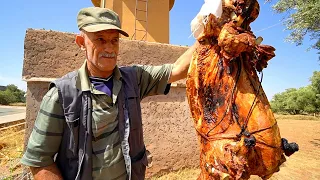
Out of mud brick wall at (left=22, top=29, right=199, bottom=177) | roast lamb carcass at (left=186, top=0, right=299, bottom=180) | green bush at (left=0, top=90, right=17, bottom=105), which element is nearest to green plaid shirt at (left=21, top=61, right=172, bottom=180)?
roast lamb carcass at (left=186, top=0, right=299, bottom=180)

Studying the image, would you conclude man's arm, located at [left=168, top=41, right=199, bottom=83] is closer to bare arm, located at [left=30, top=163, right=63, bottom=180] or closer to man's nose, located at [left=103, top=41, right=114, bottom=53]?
man's nose, located at [left=103, top=41, right=114, bottom=53]

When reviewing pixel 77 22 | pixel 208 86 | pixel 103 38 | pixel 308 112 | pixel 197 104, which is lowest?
pixel 308 112

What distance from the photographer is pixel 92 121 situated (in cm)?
206

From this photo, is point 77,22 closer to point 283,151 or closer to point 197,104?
point 197,104

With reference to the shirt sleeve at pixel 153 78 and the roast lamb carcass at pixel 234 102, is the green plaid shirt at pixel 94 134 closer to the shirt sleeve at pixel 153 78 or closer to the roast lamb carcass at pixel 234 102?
the shirt sleeve at pixel 153 78

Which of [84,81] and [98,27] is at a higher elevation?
[98,27]

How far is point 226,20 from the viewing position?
1.72m

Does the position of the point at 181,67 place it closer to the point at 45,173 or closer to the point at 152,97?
the point at 45,173

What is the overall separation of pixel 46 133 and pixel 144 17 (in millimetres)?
7996

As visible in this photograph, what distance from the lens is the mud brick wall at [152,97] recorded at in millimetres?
4605

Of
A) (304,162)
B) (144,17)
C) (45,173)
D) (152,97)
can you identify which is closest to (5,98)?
(144,17)

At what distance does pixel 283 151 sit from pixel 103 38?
165cm

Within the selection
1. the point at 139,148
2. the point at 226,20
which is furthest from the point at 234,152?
the point at 139,148

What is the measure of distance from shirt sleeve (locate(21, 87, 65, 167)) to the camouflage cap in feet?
2.05
